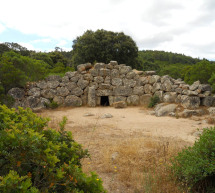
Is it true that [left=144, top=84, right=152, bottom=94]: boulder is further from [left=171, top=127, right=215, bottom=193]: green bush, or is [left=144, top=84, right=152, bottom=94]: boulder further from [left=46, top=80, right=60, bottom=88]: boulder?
[left=171, top=127, right=215, bottom=193]: green bush

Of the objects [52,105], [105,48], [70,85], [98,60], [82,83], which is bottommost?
[52,105]

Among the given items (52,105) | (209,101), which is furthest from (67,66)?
(209,101)

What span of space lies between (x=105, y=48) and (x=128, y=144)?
1565cm

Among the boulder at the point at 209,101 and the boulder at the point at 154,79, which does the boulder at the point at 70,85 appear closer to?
the boulder at the point at 154,79

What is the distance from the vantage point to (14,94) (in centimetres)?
1008

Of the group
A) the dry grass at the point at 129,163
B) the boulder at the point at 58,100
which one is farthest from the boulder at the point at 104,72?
the dry grass at the point at 129,163

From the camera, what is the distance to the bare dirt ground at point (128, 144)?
3.36 meters

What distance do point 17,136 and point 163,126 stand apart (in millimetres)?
6269

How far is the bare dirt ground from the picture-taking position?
3361mm

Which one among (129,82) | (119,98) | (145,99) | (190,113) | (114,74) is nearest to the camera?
(190,113)

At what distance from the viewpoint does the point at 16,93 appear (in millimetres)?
10164

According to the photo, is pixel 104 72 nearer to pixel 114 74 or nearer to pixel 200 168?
pixel 114 74

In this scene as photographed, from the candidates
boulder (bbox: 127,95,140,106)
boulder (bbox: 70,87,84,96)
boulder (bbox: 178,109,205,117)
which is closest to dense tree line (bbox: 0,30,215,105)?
boulder (bbox: 70,87,84,96)

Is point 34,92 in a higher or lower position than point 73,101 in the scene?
higher
